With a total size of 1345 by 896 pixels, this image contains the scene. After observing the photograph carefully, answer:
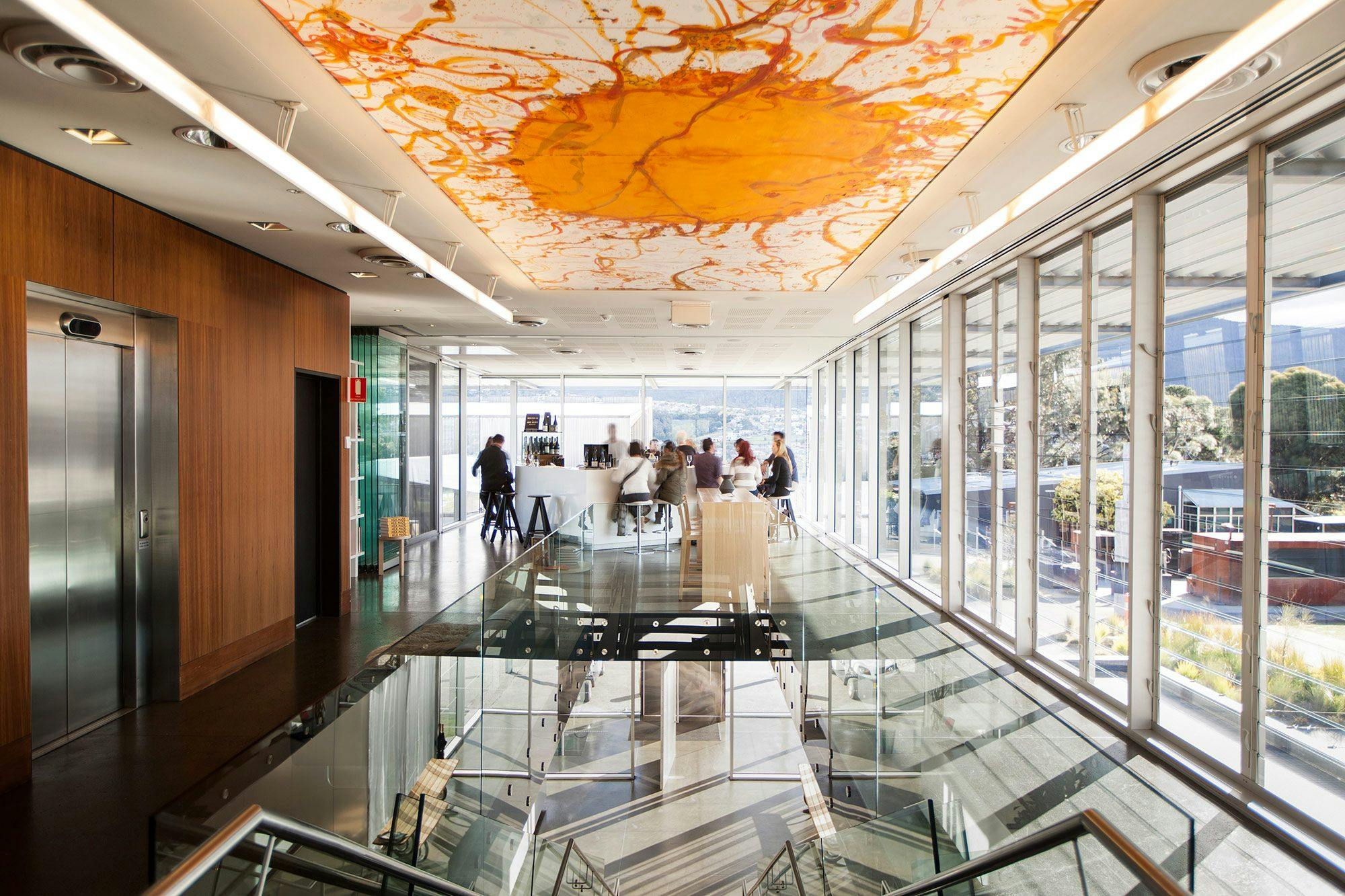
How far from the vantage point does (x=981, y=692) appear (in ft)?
13.9

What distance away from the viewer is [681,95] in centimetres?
339

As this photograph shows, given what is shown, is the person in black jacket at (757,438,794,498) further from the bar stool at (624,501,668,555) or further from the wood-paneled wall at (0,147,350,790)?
the wood-paneled wall at (0,147,350,790)

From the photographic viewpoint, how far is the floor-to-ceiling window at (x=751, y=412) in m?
19.3

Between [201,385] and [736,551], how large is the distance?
5.51 metres

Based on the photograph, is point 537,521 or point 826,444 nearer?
point 537,521

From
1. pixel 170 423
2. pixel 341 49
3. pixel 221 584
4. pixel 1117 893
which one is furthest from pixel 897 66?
pixel 221 584

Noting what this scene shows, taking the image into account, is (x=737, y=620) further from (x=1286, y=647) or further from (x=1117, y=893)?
(x=1117, y=893)

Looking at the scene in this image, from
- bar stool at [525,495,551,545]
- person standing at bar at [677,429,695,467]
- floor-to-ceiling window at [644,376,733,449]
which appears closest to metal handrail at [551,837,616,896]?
bar stool at [525,495,551,545]

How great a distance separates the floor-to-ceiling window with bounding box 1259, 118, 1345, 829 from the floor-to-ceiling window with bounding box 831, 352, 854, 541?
371 inches

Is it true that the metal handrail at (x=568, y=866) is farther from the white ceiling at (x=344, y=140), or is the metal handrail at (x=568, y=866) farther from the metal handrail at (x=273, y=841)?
the white ceiling at (x=344, y=140)

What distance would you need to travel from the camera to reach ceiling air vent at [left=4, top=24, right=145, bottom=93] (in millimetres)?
2779

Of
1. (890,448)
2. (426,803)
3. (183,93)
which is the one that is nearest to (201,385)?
(426,803)

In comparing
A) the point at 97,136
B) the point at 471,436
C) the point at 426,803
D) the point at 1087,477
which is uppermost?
the point at 97,136

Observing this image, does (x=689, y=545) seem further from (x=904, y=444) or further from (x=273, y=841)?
(x=273, y=841)
